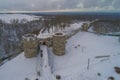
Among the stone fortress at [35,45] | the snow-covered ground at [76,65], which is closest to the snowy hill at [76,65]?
the snow-covered ground at [76,65]

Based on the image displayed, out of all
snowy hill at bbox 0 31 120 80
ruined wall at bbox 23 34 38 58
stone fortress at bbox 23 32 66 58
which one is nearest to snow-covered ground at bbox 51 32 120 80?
snowy hill at bbox 0 31 120 80

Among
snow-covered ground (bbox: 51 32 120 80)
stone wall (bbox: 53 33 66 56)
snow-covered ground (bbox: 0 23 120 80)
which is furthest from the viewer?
stone wall (bbox: 53 33 66 56)

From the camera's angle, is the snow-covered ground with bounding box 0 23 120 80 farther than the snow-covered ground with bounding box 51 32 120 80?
No

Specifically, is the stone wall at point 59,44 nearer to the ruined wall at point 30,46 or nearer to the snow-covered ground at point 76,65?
the snow-covered ground at point 76,65

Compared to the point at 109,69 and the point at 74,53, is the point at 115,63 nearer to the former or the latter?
the point at 109,69

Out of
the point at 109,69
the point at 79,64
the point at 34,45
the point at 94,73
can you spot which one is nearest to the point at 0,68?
the point at 34,45

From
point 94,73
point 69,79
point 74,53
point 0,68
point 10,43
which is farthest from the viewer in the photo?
point 10,43

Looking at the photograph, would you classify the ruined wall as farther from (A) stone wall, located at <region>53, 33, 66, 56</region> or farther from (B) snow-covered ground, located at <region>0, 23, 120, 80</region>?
(A) stone wall, located at <region>53, 33, 66, 56</region>

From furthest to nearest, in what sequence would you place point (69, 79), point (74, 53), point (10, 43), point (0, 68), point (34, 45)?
point (10, 43) < point (74, 53) < point (34, 45) < point (0, 68) < point (69, 79)
